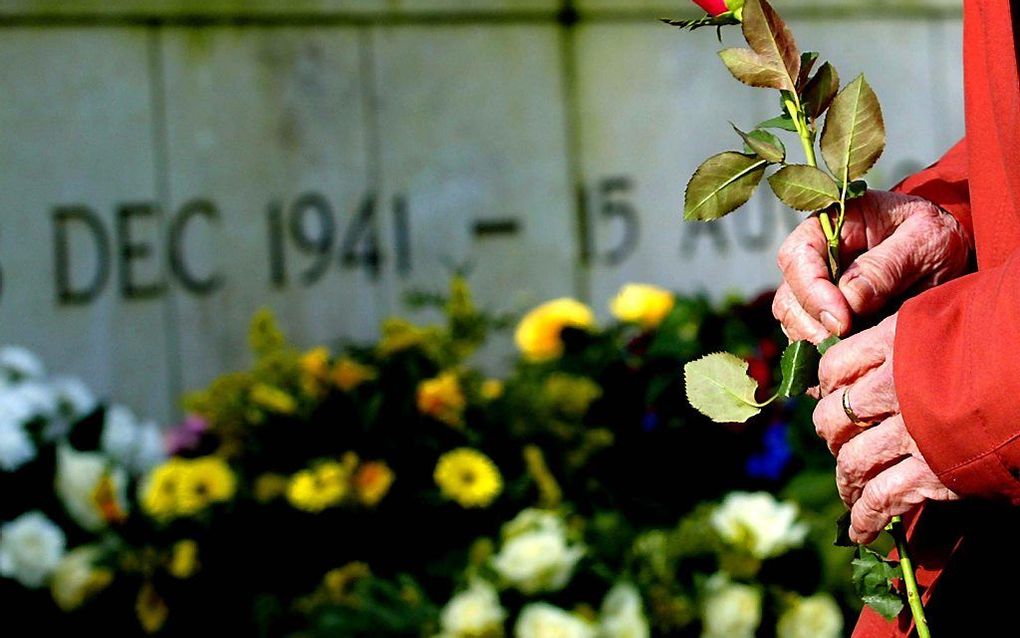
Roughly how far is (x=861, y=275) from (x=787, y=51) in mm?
203

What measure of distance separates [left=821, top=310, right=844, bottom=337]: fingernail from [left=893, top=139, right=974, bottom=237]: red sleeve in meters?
0.24

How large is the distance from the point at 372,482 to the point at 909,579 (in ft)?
5.67

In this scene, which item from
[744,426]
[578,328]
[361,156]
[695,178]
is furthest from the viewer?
[361,156]

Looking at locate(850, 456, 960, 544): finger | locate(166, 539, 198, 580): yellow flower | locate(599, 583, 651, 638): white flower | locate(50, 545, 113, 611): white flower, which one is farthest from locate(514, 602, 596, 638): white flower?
locate(850, 456, 960, 544): finger

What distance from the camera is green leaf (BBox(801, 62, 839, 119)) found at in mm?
1202

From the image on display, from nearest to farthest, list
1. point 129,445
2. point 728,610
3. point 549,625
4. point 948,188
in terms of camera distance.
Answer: point 948,188 → point 549,625 → point 728,610 → point 129,445

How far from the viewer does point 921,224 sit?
1295 mm

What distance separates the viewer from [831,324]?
1198 mm

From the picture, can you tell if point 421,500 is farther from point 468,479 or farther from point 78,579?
point 78,579

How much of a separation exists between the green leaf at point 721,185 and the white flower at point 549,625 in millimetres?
1320

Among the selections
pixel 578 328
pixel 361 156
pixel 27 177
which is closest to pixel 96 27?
pixel 27 177

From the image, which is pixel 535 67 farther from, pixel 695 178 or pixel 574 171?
pixel 695 178

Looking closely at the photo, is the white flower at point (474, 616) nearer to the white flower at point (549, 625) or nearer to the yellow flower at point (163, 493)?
the white flower at point (549, 625)

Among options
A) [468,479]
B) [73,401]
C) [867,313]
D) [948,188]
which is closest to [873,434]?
[867,313]
